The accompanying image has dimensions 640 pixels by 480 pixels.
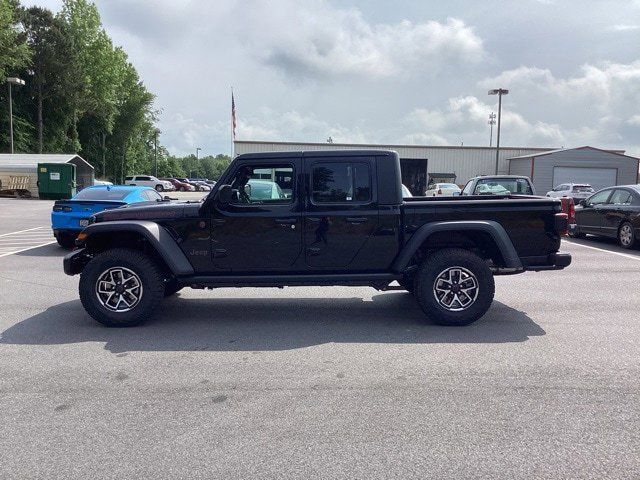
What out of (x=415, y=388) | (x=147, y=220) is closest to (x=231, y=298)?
(x=147, y=220)

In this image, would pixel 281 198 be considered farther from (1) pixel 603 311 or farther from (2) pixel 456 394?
(1) pixel 603 311

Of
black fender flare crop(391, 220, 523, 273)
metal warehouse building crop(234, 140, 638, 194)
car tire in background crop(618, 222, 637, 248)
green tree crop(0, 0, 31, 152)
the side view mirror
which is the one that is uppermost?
green tree crop(0, 0, 31, 152)

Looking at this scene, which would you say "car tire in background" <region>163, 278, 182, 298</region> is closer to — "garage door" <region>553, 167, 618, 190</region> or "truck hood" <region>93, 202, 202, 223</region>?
"truck hood" <region>93, 202, 202, 223</region>

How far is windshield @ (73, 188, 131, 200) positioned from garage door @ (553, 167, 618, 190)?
40.2m

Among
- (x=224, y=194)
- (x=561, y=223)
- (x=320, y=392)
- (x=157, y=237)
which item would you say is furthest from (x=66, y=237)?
(x=561, y=223)

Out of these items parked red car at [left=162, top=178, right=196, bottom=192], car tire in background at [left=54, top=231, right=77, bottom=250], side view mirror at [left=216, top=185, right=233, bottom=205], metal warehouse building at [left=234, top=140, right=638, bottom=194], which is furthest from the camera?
parked red car at [left=162, top=178, right=196, bottom=192]

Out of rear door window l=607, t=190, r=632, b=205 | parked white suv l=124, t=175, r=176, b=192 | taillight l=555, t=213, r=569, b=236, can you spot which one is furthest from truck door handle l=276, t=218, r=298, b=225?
parked white suv l=124, t=175, r=176, b=192

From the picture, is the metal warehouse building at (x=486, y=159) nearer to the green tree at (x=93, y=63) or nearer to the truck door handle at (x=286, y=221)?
the green tree at (x=93, y=63)

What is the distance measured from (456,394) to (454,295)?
2.03 meters

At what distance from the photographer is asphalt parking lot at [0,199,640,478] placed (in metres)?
3.15

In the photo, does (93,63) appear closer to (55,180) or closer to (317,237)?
(55,180)

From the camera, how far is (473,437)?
3.41 m

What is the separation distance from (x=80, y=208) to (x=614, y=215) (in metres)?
12.7

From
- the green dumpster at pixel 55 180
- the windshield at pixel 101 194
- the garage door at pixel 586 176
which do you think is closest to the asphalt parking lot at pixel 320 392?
the windshield at pixel 101 194
